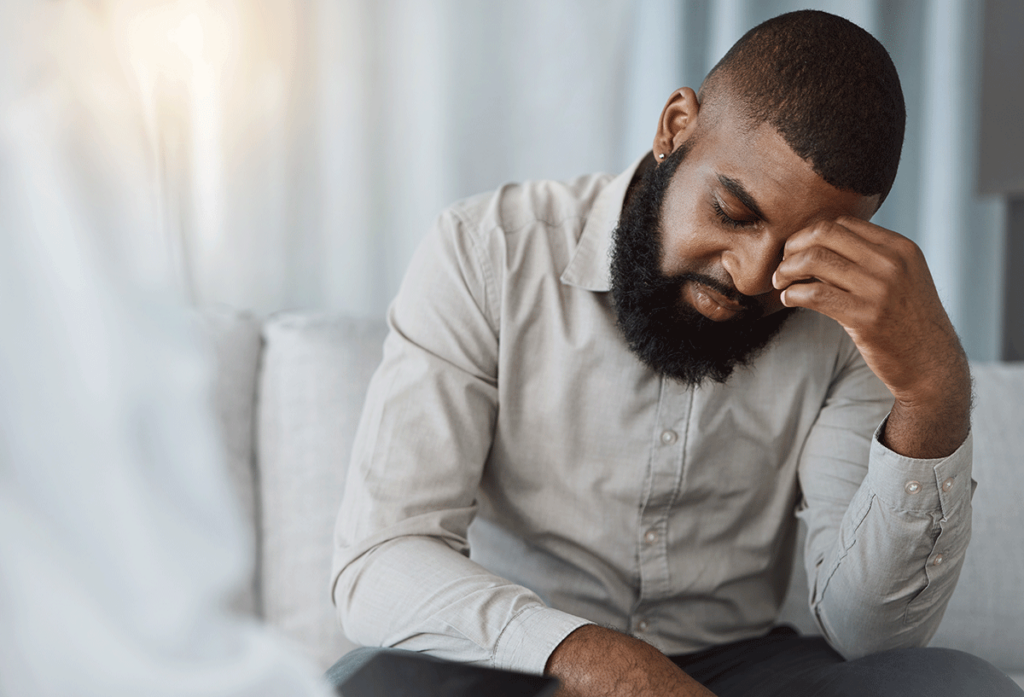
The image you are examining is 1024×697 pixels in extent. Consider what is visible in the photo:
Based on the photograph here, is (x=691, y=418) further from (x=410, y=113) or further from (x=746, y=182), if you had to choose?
(x=410, y=113)

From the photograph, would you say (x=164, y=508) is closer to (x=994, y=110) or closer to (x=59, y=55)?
(x=59, y=55)

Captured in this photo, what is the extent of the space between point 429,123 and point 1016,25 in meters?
1.13

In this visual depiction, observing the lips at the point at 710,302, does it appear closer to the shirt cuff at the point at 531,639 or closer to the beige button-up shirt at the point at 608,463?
the beige button-up shirt at the point at 608,463

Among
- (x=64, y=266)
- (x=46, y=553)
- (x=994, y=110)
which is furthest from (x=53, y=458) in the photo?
(x=994, y=110)

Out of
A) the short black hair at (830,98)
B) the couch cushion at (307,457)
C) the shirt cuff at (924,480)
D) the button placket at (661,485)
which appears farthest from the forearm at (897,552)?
the couch cushion at (307,457)

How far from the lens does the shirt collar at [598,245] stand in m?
0.94

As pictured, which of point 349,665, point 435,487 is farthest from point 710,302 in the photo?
point 349,665

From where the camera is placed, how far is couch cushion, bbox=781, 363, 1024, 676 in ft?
3.94

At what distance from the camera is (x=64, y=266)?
1.02 meters

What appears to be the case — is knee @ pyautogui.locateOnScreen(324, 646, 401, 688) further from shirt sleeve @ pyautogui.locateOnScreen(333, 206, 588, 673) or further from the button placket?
the button placket

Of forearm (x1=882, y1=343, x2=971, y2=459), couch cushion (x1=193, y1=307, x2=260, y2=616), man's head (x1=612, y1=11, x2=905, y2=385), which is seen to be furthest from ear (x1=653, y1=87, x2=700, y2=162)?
couch cushion (x1=193, y1=307, x2=260, y2=616)

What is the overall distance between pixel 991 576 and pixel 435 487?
967 mm

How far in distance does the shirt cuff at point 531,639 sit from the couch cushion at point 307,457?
57cm

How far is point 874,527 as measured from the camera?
0.82 m
